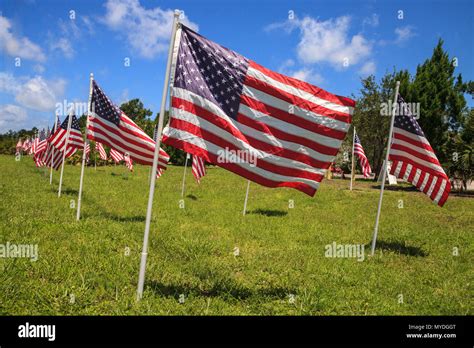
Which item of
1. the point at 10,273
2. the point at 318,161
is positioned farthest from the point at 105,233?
the point at 318,161

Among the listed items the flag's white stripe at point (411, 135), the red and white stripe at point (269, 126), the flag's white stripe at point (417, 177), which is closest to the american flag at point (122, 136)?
the red and white stripe at point (269, 126)

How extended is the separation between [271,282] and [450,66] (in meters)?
30.5

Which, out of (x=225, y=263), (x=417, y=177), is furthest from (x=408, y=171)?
(x=225, y=263)

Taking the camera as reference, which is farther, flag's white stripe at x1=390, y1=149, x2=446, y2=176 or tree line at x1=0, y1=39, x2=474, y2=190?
tree line at x1=0, y1=39, x2=474, y2=190

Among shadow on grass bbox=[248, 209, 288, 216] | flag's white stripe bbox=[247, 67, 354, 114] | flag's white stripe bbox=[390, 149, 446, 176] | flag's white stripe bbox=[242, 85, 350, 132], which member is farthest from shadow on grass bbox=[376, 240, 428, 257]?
flag's white stripe bbox=[247, 67, 354, 114]

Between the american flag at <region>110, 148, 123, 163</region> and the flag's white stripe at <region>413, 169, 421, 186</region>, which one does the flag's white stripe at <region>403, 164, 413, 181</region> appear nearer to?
the flag's white stripe at <region>413, 169, 421, 186</region>

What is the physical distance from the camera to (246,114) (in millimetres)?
5742

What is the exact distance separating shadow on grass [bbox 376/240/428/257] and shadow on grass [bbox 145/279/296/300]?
5035 mm

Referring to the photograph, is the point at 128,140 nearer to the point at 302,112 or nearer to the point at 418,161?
the point at 302,112

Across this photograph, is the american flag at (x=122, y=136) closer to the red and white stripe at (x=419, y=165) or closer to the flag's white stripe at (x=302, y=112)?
the flag's white stripe at (x=302, y=112)

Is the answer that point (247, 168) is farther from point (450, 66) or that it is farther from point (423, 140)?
point (450, 66)

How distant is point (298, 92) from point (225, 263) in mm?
4446

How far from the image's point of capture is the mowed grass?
6129 millimetres

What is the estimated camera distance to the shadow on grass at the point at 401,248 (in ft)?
34.3
